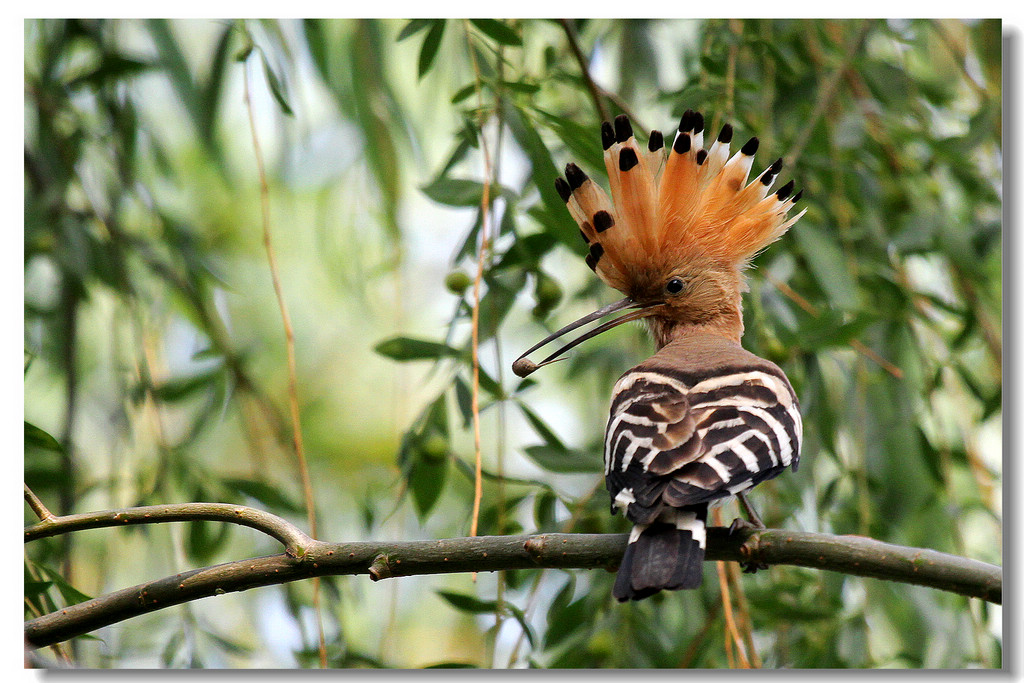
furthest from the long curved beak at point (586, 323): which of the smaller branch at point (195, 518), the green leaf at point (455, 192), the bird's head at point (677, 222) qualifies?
the smaller branch at point (195, 518)

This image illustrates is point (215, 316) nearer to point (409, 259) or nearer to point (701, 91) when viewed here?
point (409, 259)

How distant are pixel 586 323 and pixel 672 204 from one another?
229 millimetres

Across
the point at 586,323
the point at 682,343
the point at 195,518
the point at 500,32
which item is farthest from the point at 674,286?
the point at 195,518

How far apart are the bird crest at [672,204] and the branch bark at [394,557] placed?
50 centimetres

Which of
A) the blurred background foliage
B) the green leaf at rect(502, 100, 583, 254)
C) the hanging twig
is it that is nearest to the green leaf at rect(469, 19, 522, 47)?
the blurred background foliage

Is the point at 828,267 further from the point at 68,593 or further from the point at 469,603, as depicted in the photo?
the point at 68,593

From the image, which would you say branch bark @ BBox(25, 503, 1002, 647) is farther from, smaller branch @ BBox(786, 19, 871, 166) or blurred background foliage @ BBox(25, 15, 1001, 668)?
smaller branch @ BBox(786, 19, 871, 166)

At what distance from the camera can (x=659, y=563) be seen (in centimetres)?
104

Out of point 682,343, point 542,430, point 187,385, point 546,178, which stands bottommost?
point 542,430

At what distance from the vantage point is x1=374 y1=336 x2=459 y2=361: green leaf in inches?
62.2

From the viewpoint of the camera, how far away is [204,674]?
4.76 feet

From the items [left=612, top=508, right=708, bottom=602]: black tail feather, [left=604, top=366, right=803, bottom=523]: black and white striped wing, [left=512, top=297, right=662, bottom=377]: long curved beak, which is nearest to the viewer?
[left=612, top=508, right=708, bottom=602]: black tail feather
